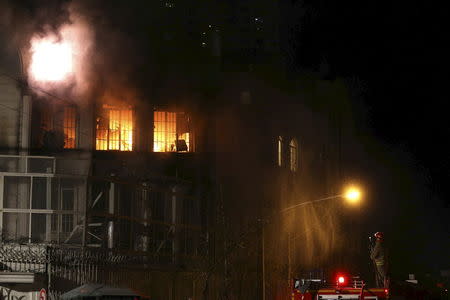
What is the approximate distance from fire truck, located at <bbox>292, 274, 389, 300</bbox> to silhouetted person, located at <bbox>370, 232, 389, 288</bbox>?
1.10 feet

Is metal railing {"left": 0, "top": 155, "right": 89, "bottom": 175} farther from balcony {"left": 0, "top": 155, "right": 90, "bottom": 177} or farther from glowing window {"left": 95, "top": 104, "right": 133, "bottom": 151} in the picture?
glowing window {"left": 95, "top": 104, "right": 133, "bottom": 151}

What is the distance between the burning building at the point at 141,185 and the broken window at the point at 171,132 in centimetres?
4

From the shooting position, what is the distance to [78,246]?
29.0 meters

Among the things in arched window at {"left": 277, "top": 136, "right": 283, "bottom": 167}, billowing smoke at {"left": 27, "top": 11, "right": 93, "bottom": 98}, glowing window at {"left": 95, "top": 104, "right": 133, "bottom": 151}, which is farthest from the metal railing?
arched window at {"left": 277, "top": 136, "right": 283, "bottom": 167}

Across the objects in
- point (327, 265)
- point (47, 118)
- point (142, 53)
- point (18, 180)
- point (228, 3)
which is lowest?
point (327, 265)

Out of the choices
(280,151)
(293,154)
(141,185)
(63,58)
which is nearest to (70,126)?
(63,58)

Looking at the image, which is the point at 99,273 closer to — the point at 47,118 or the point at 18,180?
the point at 18,180

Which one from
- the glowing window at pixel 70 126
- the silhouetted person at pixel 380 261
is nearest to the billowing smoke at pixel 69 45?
the glowing window at pixel 70 126

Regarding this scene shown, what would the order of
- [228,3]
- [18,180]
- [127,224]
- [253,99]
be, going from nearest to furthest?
[18,180]
[127,224]
[253,99]
[228,3]

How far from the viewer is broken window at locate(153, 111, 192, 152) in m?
34.3

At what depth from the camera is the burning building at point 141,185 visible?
30062mm

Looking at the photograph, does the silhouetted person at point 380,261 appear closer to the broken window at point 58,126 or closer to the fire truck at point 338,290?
the fire truck at point 338,290

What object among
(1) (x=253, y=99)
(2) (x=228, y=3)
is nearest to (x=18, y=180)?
(1) (x=253, y=99)

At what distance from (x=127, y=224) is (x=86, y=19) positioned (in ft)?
26.4
